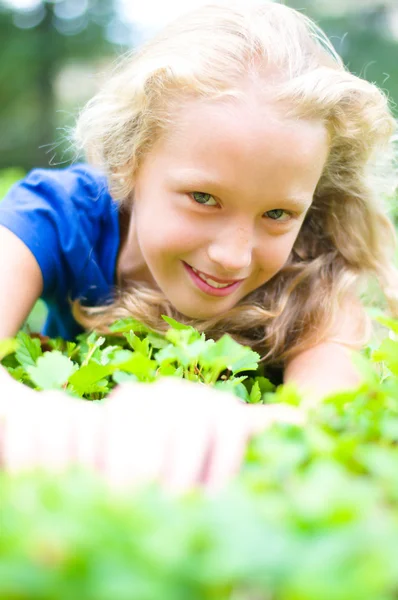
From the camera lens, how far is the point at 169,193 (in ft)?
6.26

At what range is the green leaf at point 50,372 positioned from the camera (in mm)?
1100

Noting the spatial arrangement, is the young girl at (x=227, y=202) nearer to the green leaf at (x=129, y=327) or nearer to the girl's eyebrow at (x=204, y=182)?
the girl's eyebrow at (x=204, y=182)

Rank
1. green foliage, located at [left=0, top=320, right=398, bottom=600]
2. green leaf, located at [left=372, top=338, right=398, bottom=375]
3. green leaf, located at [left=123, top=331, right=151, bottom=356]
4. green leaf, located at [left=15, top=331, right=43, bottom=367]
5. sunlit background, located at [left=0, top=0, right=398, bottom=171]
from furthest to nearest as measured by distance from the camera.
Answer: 1. sunlit background, located at [left=0, top=0, right=398, bottom=171]
2. green leaf, located at [left=15, top=331, right=43, bottom=367]
3. green leaf, located at [left=123, top=331, right=151, bottom=356]
4. green leaf, located at [left=372, top=338, right=398, bottom=375]
5. green foliage, located at [left=0, top=320, right=398, bottom=600]

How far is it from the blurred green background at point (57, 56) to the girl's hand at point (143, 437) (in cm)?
1311

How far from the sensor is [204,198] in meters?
1.86

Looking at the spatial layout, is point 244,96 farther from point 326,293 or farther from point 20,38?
point 20,38

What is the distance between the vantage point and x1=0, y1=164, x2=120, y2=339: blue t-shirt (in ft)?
7.24

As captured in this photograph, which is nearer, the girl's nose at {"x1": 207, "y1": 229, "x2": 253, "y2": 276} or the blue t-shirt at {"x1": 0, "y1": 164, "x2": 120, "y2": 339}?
the girl's nose at {"x1": 207, "y1": 229, "x2": 253, "y2": 276}

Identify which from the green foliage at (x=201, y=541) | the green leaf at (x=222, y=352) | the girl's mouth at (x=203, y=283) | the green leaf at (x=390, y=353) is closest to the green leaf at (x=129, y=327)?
the girl's mouth at (x=203, y=283)

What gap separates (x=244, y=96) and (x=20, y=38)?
1344cm

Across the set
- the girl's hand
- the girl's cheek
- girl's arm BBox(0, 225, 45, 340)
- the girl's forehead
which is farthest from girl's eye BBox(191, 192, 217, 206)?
the girl's hand

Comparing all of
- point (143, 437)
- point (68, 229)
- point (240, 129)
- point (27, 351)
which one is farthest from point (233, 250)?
point (143, 437)

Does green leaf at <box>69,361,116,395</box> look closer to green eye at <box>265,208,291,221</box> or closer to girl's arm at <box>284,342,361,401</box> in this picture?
girl's arm at <box>284,342,361,401</box>

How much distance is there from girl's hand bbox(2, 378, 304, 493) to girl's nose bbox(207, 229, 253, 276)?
0.97 m
